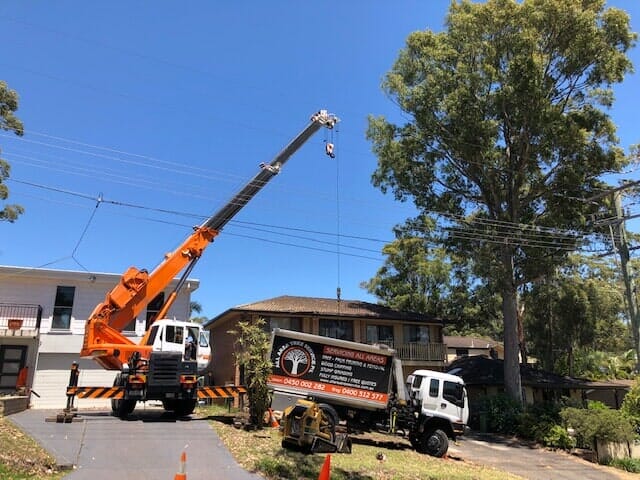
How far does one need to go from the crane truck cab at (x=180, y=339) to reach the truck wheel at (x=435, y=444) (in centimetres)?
802

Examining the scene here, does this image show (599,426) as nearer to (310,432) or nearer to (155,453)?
(310,432)

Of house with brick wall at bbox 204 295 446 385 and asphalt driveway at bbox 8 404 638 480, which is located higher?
house with brick wall at bbox 204 295 446 385

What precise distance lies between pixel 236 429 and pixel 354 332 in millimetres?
16566

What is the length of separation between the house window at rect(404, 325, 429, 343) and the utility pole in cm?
1195

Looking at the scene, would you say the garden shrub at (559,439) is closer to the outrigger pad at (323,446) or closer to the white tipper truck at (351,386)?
the white tipper truck at (351,386)

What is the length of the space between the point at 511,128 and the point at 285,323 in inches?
660

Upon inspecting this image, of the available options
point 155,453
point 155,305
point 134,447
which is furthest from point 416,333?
point 155,453

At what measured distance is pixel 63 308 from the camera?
2367cm

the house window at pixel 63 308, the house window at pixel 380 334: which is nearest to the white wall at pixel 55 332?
the house window at pixel 63 308

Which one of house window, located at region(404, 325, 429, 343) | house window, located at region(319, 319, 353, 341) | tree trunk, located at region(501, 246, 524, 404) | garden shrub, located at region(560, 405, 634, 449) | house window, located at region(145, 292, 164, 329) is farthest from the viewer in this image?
house window, located at region(404, 325, 429, 343)

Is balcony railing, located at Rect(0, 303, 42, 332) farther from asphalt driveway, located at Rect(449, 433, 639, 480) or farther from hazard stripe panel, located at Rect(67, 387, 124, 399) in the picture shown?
asphalt driveway, located at Rect(449, 433, 639, 480)

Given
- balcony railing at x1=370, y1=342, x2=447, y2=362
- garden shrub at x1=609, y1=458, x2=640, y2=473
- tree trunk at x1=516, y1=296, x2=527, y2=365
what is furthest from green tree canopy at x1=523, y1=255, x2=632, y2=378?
garden shrub at x1=609, y1=458, x2=640, y2=473

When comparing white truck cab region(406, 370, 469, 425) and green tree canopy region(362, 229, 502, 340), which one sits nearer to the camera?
white truck cab region(406, 370, 469, 425)

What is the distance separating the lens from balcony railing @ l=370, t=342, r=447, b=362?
105 ft
